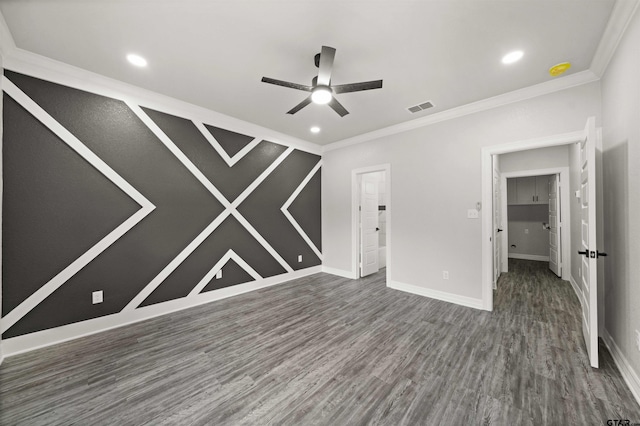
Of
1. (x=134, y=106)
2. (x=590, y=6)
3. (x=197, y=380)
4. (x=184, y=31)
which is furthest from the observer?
(x=134, y=106)

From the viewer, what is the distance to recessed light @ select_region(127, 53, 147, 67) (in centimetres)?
238

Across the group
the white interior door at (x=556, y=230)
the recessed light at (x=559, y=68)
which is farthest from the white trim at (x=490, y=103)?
the white interior door at (x=556, y=230)

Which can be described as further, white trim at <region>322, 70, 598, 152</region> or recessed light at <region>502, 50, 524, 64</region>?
white trim at <region>322, 70, 598, 152</region>

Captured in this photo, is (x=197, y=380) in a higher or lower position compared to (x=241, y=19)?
lower

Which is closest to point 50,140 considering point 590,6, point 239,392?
point 239,392

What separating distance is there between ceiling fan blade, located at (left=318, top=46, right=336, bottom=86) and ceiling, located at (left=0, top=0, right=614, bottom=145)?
0.24 meters

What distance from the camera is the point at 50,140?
248cm

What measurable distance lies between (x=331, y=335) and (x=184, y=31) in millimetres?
3268

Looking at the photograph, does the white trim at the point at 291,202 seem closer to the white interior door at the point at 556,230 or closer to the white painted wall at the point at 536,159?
the white painted wall at the point at 536,159

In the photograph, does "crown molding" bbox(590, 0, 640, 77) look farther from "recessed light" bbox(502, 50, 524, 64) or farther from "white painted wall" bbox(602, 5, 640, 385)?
"recessed light" bbox(502, 50, 524, 64)

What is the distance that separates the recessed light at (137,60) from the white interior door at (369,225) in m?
3.79

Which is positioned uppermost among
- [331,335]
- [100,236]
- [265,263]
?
[100,236]

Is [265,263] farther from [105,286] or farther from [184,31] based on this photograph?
[184,31]


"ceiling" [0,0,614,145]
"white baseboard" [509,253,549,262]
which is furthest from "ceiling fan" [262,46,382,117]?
"white baseboard" [509,253,549,262]
